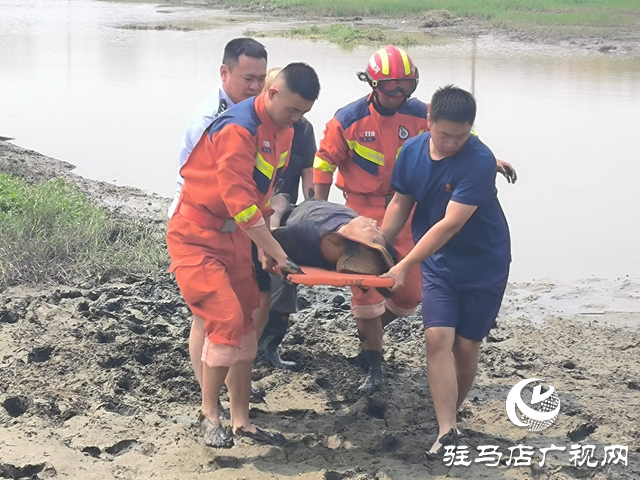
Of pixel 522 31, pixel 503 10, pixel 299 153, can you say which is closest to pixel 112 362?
pixel 299 153

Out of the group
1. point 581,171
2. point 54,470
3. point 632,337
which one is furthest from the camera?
point 581,171

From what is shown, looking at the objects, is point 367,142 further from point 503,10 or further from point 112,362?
point 503,10

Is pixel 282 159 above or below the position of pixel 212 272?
above

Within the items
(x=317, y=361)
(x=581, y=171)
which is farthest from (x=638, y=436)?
(x=581, y=171)

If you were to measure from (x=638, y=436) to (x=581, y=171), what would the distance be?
6.97m

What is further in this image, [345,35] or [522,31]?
[522,31]

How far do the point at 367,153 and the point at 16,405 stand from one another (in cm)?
237

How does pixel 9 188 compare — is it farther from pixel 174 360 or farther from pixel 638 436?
pixel 638 436

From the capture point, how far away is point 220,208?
14.8 feet

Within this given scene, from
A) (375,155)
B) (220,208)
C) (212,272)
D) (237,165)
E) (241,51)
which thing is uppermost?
(241,51)

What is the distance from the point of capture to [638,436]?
469cm

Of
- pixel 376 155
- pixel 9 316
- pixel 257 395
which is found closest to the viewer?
pixel 257 395

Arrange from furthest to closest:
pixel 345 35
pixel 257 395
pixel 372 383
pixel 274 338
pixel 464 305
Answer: pixel 345 35 < pixel 274 338 < pixel 372 383 < pixel 257 395 < pixel 464 305

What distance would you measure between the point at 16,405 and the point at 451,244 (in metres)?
2.38
